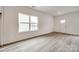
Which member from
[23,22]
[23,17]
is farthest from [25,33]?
[23,17]

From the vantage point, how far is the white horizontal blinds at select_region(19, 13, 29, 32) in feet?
20.7

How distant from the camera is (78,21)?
9.12 meters

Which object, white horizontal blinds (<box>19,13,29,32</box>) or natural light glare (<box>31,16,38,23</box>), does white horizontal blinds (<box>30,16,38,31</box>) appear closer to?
natural light glare (<box>31,16,38,23</box>)

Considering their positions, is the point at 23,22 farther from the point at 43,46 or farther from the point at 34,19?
the point at 43,46

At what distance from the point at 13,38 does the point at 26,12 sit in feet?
8.17

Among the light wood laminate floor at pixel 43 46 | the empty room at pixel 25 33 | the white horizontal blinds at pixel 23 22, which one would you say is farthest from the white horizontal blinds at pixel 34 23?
the light wood laminate floor at pixel 43 46

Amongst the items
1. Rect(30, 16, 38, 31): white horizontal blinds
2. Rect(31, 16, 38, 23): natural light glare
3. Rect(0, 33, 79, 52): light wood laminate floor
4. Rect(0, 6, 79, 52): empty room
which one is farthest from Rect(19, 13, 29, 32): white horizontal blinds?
Rect(0, 33, 79, 52): light wood laminate floor

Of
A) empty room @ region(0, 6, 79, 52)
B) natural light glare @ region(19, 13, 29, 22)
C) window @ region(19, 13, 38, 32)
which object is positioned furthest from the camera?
window @ region(19, 13, 38, 32)

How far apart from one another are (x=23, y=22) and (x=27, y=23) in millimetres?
516

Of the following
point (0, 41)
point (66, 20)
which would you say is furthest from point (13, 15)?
point (66, 20)

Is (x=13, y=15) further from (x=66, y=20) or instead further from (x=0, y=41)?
(x=66, y=20)

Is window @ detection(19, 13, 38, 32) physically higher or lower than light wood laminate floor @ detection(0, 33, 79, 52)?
higher

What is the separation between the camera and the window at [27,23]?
21.1ft
